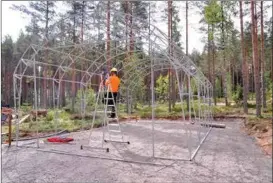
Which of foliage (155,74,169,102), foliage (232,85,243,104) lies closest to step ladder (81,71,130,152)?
foliage (155,74,169,102)

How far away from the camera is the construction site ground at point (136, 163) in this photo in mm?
4176

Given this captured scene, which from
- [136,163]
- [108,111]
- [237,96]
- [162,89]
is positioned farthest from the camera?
[162,89]

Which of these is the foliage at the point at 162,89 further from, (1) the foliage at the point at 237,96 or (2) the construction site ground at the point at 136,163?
(2) the construction site ground at the point at 136,163

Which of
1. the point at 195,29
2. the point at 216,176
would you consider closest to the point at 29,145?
the point at 216,176

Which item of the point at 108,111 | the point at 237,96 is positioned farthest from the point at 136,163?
the point at 237,96

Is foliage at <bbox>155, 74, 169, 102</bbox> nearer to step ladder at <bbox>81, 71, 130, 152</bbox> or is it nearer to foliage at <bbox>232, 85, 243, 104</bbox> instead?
foliage at <bbox>232, 85, 243, 104</bbox>

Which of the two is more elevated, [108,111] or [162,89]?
[162,89]

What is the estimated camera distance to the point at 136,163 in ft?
16.6

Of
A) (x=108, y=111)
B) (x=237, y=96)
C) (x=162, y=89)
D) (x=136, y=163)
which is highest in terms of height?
(x=162, y=89)

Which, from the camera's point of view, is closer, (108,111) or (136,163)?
(136,163)

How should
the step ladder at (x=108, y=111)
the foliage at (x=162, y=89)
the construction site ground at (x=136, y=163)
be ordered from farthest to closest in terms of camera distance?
the foliage at (x=162, y=89) → the step ladder at (x=108, y=111) → the construction site ground at (x=136, y=163)

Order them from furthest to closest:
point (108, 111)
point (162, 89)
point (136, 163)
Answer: point (162, 89), point (108, 111), point (136, 163)

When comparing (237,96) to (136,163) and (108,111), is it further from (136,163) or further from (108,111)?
(136,163)

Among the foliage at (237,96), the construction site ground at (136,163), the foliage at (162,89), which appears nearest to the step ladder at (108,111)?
the construction site ground at (136,163)
